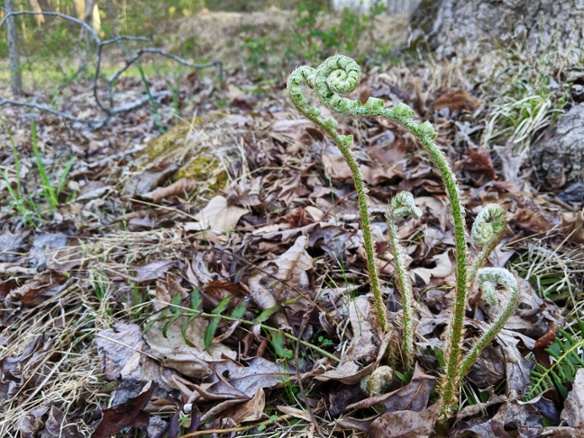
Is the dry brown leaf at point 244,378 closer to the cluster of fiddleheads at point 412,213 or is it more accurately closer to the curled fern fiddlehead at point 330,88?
the cluster of fiddleheads at point 412,213

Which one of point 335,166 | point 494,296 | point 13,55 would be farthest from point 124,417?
point 13,55

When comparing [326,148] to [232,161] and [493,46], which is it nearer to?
[232,161]

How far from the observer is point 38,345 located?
185cm

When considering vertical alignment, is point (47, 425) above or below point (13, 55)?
below

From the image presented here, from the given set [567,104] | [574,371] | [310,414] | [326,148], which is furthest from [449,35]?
[310,414]

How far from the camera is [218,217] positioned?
7.39 feet

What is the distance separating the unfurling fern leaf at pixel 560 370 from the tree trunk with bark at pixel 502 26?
229 cm

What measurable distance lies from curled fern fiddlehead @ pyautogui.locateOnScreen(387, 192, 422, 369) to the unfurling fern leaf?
0.39 meters

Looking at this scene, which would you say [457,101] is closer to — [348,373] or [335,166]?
[335,166]

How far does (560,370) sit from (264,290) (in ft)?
3.43

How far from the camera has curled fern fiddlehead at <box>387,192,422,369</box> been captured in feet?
3.67

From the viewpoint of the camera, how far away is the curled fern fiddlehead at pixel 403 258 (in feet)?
3.67

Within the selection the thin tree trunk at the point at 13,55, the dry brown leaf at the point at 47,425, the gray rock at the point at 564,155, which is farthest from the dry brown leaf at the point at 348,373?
the thin tree trunk at the point at 13,55

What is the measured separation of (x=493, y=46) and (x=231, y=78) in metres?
3.41
